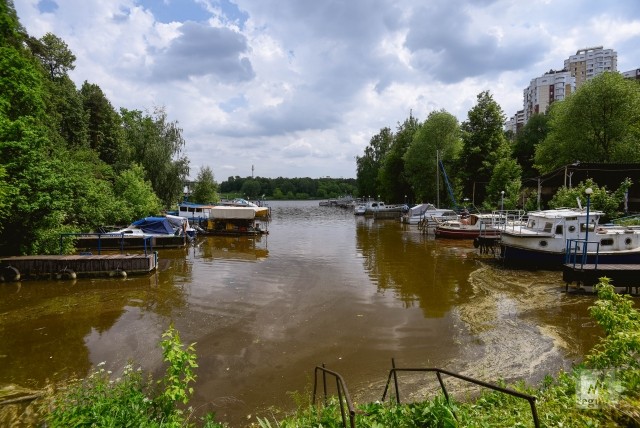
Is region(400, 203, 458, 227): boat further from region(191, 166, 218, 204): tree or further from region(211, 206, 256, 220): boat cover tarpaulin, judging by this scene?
region(191, 166, 218, 204): tree

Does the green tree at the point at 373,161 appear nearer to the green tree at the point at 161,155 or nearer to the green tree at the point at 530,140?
the green tree at the point at 530,140

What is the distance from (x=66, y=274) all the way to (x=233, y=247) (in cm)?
1335

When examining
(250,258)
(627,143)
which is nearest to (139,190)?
(250,258)

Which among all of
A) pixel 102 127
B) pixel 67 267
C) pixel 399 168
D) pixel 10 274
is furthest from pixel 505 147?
pixel 102 127

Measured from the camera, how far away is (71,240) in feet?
70.3

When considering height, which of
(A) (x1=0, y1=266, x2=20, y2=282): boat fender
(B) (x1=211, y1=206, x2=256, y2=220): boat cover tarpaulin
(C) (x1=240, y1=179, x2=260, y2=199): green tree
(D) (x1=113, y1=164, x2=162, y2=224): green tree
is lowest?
(A) (x1=0, y1=266, x2=20, y2=282): boat fender

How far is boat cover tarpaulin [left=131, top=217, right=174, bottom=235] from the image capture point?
28.6 m

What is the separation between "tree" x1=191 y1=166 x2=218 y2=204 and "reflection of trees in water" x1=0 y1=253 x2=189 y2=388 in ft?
131

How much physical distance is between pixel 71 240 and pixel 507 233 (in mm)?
26973

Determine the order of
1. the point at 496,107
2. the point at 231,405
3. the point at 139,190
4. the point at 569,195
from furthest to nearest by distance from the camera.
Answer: the point at 496,107
the point at 139,190
the point at 569,195
the point at 231,405

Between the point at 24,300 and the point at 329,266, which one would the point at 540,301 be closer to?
the point at 329,266

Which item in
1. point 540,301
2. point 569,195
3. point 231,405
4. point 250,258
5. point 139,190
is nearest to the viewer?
point 231,405

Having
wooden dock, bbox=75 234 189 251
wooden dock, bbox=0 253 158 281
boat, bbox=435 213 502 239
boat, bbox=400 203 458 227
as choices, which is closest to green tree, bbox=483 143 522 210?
boat, bbox=400 203 458 227

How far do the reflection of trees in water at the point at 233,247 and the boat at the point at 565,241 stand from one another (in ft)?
55.3
